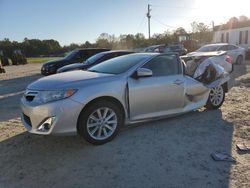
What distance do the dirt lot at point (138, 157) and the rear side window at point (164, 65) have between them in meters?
1.03

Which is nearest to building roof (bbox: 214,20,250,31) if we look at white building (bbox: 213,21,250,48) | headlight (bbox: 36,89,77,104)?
white building (bbox: 213,21,250,48)

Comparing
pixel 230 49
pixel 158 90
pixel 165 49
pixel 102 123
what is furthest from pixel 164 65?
pixel 165 49

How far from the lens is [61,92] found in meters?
4.22

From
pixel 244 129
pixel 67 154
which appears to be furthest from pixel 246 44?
pixel 67 154

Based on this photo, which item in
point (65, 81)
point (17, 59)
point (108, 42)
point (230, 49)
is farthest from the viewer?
point (108, 42)

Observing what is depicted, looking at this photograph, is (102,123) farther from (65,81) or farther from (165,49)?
(165,49)

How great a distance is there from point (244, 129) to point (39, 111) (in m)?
3.73

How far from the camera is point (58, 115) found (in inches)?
162

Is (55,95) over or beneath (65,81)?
beneath

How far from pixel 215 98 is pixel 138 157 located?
3334 millimetres

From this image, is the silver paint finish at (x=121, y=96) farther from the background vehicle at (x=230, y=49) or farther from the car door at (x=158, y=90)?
the background vehicle at (x=230, y=49)

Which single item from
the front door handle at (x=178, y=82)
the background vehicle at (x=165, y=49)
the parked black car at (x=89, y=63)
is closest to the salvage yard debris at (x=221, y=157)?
the front door handle at (x=178, y=82)

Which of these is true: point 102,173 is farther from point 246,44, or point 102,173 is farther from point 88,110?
point 246,44

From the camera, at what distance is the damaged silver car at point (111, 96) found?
Result: 4207 millimetres
